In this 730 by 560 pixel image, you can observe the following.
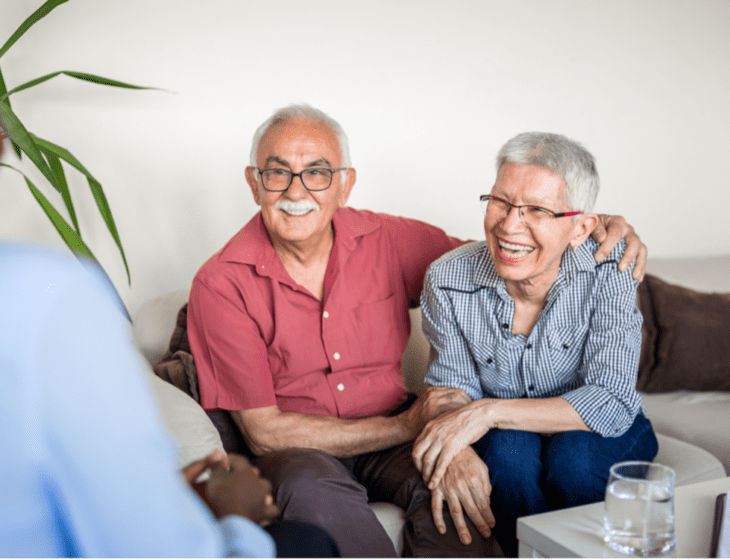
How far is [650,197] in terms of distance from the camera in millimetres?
3025

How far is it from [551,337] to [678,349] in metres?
0.90

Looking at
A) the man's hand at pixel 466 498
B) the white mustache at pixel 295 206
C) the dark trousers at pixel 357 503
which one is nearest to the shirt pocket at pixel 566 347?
the man's hand at pixel 466 498

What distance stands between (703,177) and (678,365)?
121cm

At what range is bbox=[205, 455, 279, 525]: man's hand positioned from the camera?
0.85 metres

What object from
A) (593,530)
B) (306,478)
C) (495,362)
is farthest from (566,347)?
(306,478)

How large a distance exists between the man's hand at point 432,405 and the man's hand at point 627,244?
484 millimetres

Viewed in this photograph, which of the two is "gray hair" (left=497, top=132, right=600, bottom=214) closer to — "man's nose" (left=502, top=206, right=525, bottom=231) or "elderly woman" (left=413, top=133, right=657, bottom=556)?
"elderly woman" (left=413, top=133, right=657, bottom=556)

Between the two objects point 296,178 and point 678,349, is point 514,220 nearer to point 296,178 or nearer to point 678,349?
point 296,178

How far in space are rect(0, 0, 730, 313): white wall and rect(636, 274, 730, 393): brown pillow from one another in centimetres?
73

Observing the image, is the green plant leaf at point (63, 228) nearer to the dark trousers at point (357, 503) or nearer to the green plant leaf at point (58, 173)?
the green plant leaf at point (58, 173)

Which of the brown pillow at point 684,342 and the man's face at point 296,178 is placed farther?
the brown pillow at point 684,342

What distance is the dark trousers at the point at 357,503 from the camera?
1.40m

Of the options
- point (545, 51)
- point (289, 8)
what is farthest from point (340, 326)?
point (545, 51)

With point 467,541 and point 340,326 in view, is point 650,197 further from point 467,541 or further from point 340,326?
point 467,541
